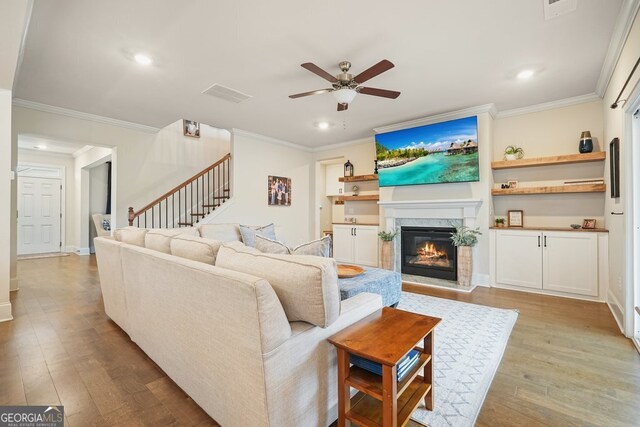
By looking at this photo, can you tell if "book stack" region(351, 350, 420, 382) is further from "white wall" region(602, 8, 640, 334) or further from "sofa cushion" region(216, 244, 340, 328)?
"white wall" region(602, 8, 640, 334)

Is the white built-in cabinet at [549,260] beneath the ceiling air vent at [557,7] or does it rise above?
beneath

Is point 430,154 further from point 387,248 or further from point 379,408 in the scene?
point 379,408

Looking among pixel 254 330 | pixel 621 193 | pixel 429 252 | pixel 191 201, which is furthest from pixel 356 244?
pixel 254 330

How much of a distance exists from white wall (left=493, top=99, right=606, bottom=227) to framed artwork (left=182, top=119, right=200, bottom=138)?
19.4 feet

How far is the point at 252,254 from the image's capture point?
1554 millimetres

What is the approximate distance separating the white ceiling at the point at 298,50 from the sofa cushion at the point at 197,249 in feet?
5.90

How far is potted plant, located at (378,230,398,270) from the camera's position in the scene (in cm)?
524

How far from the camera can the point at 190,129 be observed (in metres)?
6.41

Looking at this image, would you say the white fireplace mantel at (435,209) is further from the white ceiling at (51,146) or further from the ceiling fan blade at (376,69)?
the white ceiling at (51,146)

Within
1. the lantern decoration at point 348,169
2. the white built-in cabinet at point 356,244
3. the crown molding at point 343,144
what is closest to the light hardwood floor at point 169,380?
the white built-in cabinet at point 356,244

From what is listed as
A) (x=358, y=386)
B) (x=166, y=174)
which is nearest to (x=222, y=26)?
(x=358, y=386)

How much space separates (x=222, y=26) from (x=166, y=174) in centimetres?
408

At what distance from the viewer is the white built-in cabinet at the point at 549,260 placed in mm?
3689

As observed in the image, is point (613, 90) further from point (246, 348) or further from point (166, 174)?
point (166, 174)
